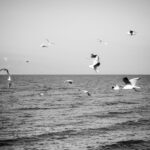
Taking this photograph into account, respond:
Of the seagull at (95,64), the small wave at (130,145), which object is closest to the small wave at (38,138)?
the small wave at (130,145)

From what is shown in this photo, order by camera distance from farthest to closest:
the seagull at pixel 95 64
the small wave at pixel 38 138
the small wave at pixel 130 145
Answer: the small wave at pixel 38 138 < the small wave at pixel 130 145 < the seagull at pixel 95 64

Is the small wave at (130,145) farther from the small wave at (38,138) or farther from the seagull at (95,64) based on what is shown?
the seagull at (95,64)

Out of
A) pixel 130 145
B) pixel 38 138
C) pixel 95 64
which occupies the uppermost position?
pixel 95 64

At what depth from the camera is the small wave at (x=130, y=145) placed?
1945 cm

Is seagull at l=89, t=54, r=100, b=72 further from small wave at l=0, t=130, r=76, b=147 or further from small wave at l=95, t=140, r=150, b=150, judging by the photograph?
small wave at l=0, t=130, r=76, b=147

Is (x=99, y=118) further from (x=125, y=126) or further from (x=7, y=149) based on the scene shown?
(x=7, y=149)

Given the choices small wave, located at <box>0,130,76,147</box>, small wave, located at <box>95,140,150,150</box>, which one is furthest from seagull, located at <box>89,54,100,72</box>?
small wave, located at <box>0,130,76,147</box>

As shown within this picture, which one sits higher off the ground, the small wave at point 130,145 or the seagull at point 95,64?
the seagull at point 95,64

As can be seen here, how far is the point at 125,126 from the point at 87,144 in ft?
24.9

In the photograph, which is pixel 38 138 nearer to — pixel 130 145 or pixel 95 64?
pixel 130 145

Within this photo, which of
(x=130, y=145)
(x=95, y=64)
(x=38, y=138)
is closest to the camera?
(x=95, y=64)

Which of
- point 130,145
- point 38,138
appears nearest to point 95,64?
point 130,145

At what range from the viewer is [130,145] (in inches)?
798

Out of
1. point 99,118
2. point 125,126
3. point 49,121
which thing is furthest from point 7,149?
point 99,118
